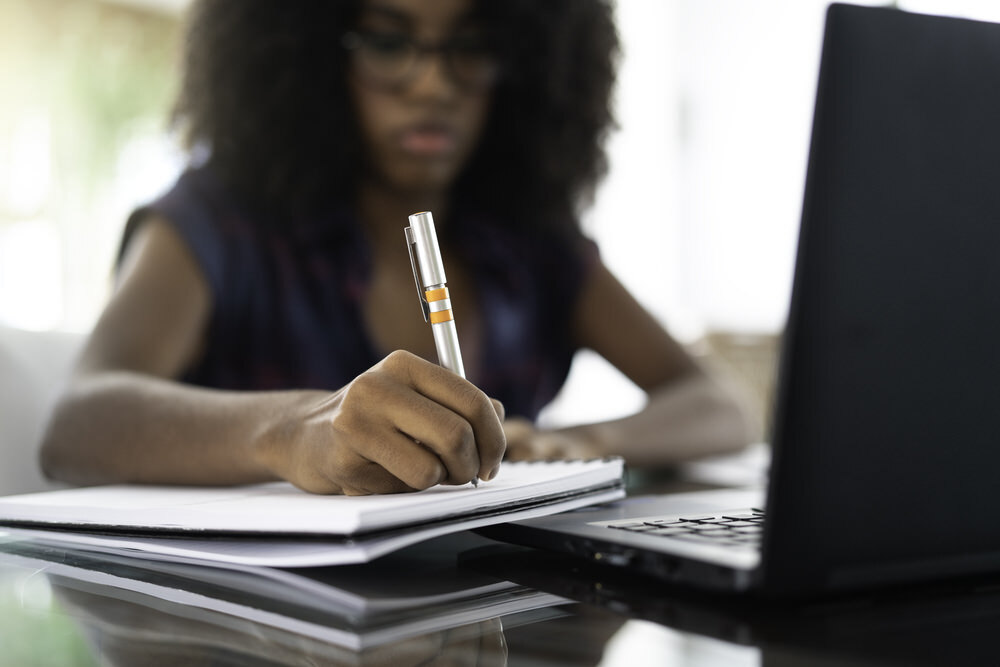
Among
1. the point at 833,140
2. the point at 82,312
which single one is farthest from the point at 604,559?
the point at 82,312

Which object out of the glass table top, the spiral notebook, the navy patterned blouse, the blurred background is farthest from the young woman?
the blurred background

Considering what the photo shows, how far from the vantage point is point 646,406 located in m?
0.98

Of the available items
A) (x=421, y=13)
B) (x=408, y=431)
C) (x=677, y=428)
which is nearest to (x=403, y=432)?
(x=408, y=431)

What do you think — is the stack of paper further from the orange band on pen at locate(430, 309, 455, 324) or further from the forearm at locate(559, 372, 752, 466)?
the forearm at locate(559, 372, 752, 466)

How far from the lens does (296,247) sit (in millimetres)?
1010

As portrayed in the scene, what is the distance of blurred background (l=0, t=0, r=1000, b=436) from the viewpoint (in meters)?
3.10

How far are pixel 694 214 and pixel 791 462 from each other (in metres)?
3.65

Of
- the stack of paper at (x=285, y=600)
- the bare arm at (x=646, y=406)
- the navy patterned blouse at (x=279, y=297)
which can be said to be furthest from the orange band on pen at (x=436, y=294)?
the navy patterned blouse at (x=279, y=297)

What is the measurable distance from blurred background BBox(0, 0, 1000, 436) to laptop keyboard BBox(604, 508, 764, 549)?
2319mm

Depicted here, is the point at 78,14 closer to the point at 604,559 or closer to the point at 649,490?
the point at 649,490

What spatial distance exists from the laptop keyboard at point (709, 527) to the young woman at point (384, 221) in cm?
28

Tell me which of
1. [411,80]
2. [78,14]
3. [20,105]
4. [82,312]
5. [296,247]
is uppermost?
[78,14]

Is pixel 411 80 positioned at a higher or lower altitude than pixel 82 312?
higher

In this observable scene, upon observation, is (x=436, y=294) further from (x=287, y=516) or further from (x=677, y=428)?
(x=677, y=428)
